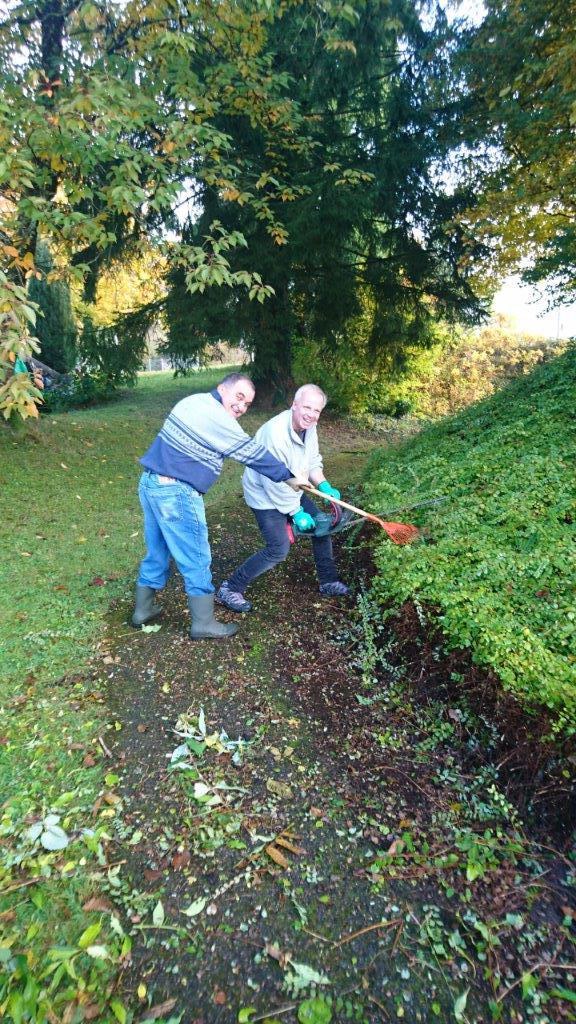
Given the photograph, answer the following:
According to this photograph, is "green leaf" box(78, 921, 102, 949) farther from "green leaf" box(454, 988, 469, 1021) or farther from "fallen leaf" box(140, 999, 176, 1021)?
"green leaf" box(454, 988, 469, 1021)

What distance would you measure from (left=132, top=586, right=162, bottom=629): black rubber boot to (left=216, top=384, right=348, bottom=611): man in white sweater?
20.6 inches

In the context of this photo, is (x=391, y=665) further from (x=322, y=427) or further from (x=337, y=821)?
(x=322, y=427)

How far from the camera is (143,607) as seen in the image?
3934mm

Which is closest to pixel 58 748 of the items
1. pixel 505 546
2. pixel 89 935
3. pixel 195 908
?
pixel 89 935

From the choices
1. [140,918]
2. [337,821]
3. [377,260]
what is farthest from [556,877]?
[377,260]

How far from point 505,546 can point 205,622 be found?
1.93 m

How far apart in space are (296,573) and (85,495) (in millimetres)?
3799

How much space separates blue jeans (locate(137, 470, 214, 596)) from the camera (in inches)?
134

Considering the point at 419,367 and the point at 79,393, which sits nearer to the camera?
the point at 419,367

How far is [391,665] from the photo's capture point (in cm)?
341

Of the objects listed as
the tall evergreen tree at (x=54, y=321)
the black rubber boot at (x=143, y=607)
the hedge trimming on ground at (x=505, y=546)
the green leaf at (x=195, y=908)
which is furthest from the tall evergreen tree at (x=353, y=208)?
the tall evergreen tree at (x=54, y=321)

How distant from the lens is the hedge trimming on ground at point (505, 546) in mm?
2551

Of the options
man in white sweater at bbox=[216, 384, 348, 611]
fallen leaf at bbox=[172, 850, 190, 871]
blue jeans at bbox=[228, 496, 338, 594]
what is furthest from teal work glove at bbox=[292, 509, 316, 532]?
fallen leaf at bbox=[172, 850, 190, 871]

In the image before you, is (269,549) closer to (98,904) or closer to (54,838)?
(54,838)
